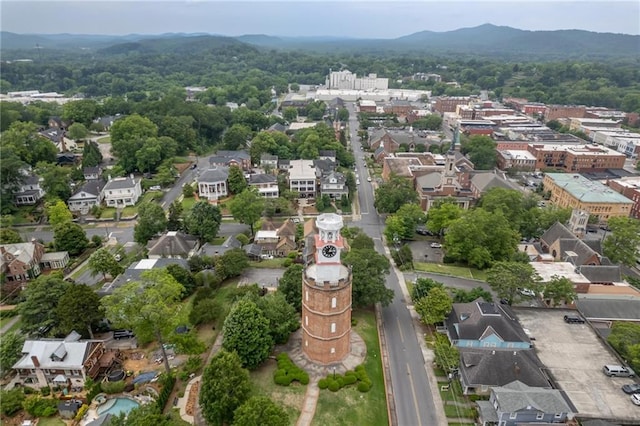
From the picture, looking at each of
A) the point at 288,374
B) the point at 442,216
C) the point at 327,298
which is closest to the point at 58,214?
the point at 288,374

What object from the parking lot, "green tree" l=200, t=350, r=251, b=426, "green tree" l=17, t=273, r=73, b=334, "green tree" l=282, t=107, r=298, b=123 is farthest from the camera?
"green tree" l=282, t=107, r=298, b=123

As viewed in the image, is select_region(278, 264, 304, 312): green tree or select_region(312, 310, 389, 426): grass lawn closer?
select_region(312, 310, 389, 426): grass lawn

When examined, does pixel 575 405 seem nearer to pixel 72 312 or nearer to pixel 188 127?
pixel 72 312

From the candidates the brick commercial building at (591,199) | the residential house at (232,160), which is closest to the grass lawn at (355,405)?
the brick commercial building at (591,199)

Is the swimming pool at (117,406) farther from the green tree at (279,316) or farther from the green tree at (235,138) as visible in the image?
the green tree at (235,138)

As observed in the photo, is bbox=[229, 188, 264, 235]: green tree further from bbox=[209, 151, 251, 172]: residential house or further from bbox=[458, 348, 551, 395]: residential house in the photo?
bbox=[458, 348, 551, 395]: residential house

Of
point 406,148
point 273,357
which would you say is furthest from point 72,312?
point 406,148

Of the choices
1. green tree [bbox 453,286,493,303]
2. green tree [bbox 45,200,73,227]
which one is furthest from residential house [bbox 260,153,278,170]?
green tree [bbox 453,286,493,303]
